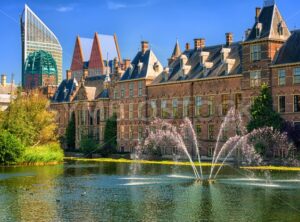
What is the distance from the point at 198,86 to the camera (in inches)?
2448

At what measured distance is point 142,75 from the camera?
2749 inches

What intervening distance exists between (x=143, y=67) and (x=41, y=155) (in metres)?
20.4

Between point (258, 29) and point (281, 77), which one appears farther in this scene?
point (258, 29)

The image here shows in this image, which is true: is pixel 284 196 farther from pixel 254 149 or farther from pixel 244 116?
pixel 244 116

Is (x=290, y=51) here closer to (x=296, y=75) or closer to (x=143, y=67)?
(x=296, y=75)

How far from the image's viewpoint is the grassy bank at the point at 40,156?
177 feet

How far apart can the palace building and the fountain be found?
1.05 metres

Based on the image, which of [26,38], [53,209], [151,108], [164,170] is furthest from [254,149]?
[26,38]

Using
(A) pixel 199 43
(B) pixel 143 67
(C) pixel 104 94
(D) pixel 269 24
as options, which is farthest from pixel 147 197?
(C) pixel 104 94

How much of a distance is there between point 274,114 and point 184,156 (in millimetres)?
13399

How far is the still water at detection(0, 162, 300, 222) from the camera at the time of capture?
2422 centimetres

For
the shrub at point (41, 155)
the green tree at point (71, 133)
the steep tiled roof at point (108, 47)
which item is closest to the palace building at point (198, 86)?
the green tree at point (71, 133)

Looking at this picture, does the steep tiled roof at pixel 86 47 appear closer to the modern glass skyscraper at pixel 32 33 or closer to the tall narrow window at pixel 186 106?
the modern glass skyscraper at pixel 32 33

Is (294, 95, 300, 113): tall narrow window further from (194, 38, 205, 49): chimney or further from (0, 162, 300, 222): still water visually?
(194, 38, 205, 49): chimney
